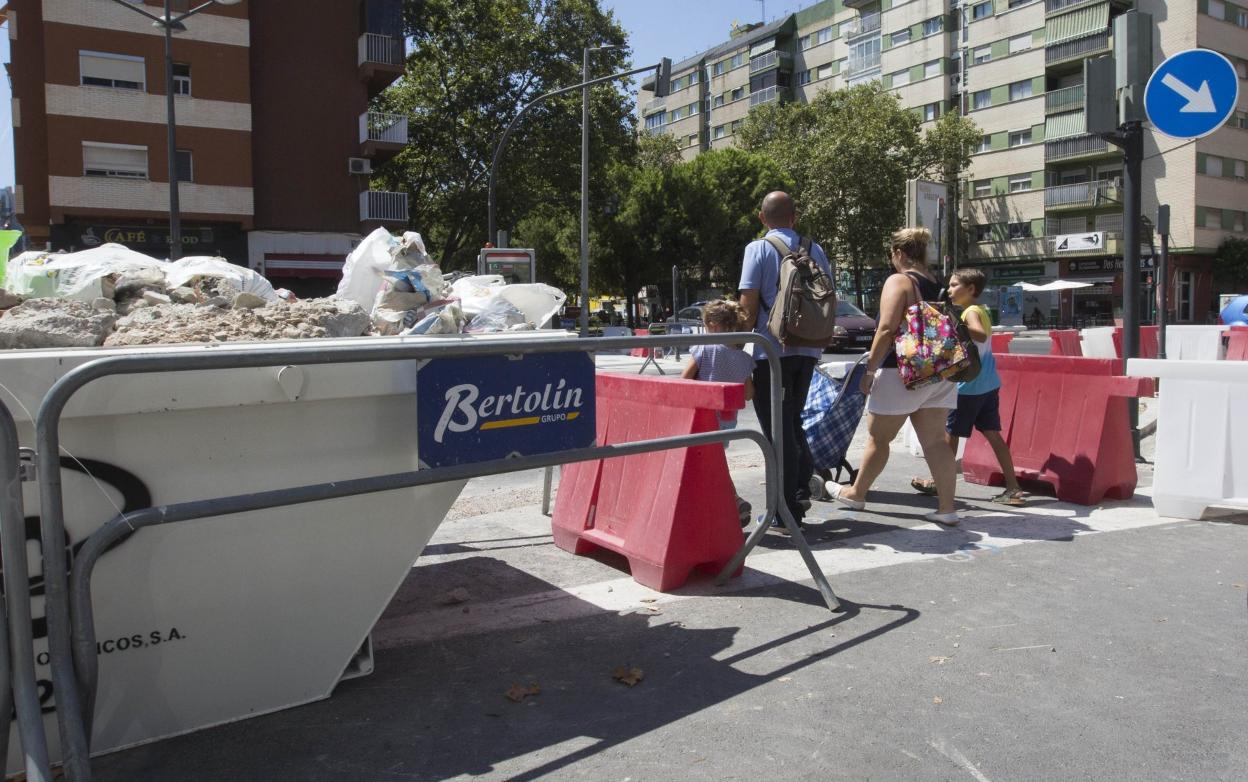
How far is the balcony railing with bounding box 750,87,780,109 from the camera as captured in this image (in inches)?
2820

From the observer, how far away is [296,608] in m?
3.05

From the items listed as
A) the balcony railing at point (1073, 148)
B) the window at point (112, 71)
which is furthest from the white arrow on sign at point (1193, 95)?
the balcony railing at point (1073, 148)

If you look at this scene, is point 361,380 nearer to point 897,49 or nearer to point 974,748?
point 974,748

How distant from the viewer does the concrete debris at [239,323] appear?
3.03 m

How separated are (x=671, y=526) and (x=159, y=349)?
7.74ft

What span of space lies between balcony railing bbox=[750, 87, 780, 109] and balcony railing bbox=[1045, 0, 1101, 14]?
22416mm

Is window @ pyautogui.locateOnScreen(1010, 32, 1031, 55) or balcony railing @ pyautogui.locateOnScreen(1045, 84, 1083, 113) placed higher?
window @ pyautogui.locateOnScreen(1010, 32, 1031, 55)

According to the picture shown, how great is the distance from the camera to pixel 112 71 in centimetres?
2919

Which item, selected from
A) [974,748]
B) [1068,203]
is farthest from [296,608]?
[1068,203]

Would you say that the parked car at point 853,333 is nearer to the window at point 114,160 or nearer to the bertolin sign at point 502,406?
the window at point 114,160

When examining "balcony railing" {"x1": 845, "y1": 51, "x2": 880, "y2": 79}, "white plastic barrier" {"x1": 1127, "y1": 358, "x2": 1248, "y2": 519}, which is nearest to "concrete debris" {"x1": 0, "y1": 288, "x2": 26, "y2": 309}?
"white plastic barrier" {"x1": 1127, "y1": 358, "x2": 1248, "y2": 519}

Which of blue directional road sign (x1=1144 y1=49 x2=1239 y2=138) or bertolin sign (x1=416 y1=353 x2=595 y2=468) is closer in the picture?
bertolin sign (x1=416 y1=353 x2=595 y2=468)

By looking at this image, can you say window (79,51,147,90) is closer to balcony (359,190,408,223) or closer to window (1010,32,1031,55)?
balcony (359,190,408,223)

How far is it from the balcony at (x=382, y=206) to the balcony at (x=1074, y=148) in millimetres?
35311
